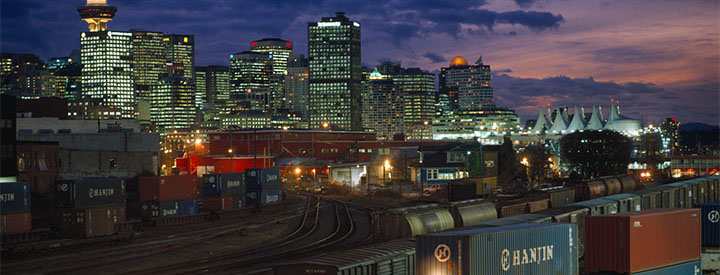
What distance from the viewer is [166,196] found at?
176 ft

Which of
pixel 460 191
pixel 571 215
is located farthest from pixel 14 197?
pixel 460 191

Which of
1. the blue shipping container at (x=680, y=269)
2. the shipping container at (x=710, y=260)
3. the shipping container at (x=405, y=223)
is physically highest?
the shipping container at (x=405, y=223)

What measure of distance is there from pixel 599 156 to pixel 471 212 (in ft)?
264

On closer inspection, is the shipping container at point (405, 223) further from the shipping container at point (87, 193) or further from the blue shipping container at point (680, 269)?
the shipping container at point (87, 193)

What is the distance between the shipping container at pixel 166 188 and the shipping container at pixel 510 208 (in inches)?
972

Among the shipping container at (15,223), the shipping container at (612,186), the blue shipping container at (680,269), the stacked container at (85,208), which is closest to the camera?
the blue shipping container at (680,269)

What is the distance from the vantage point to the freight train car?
21.5 metres

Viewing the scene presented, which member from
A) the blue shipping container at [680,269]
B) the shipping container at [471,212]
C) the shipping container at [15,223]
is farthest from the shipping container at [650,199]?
the shipping container at [15,223]

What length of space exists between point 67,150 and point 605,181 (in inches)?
2097

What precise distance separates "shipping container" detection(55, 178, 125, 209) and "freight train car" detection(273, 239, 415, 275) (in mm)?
24271

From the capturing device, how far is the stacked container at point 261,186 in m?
65.1

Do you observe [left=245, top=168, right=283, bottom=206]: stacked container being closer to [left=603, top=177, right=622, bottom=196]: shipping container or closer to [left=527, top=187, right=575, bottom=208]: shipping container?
[left=527, top=187, right=575, bottom=208]: shipping container

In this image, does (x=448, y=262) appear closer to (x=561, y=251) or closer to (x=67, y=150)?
(x=561, y=251)

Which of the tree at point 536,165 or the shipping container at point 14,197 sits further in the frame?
the tree at point 536,165
